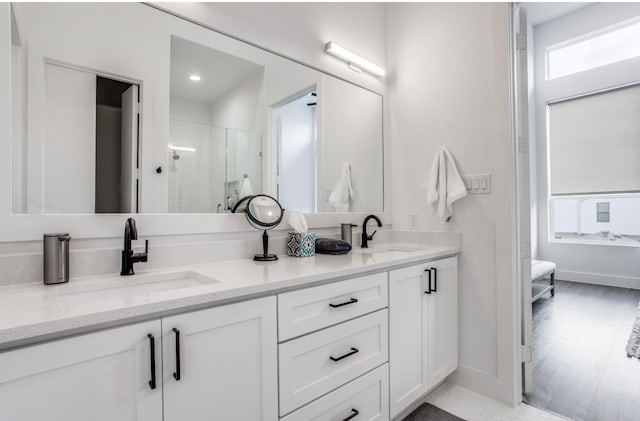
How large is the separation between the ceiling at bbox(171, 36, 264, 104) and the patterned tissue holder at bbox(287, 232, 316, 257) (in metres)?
0.81

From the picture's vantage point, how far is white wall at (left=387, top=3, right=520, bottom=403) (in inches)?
70.2

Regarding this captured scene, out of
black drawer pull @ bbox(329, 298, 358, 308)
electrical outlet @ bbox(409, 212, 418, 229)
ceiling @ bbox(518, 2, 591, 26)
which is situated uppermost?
ceiling @ bbox(518, 2, 591, 26)

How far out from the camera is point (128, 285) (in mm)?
1132

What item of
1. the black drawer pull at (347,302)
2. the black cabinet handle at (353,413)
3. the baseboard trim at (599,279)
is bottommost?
the baseboard trim at (599,279)

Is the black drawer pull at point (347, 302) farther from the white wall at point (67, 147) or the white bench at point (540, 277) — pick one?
the white bench at point (540, 277)

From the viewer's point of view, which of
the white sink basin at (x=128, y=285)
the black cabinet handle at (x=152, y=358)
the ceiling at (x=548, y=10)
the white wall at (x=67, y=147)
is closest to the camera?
the black cabinet handle at (x=152, y=358)

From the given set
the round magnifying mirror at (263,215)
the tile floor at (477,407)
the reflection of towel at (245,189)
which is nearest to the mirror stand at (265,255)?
the round magnifying mirror at (263,215)

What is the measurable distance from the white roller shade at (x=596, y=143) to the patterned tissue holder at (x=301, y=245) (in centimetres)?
474

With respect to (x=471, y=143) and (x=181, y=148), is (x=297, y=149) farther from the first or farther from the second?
(x=471, y=143)

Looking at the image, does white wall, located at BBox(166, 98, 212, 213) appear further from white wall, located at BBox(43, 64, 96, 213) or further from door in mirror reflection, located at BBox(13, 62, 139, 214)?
white wall, located at BBox(43, 64, 96, 213)

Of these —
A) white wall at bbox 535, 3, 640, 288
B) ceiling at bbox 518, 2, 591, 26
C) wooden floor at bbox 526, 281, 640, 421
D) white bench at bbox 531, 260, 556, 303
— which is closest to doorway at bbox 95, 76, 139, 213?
wooden floor at bbox 526, 281, 640, 421

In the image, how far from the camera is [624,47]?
4.14 m

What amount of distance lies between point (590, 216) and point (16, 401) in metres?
6.02

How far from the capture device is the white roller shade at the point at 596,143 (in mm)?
4070
